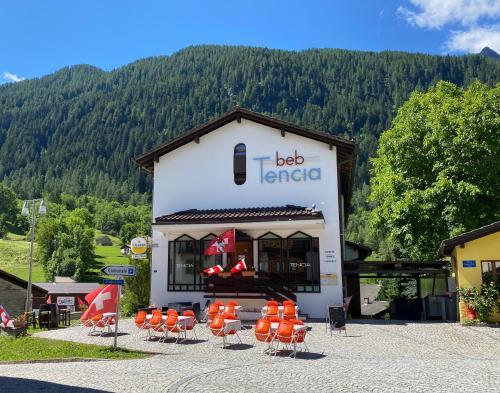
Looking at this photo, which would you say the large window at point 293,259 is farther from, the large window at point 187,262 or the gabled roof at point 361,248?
the gabled roof at point 361,248

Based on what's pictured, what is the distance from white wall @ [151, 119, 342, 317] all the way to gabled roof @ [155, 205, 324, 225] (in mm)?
345

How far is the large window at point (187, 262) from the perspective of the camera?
22.1 metres

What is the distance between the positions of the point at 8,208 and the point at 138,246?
123 m

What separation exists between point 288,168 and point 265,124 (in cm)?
235

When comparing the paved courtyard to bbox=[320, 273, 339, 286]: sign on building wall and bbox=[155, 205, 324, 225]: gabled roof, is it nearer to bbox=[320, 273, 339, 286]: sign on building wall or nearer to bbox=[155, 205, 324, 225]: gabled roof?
bbox=[320, 273, 339, 286]: sign on building wall

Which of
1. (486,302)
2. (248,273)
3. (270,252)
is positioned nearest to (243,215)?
(270,252)

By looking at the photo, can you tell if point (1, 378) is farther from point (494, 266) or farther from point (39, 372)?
point (494, 266)

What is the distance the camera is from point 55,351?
12.9 m

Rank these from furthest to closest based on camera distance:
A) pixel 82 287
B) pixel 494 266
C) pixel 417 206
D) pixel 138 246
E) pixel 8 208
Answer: pixel 8 208 → pixel 82 287 → pixel 417 206 → pixel 138 246 → pixel 494 266

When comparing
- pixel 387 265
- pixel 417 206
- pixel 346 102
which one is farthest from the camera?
pixel 346 102

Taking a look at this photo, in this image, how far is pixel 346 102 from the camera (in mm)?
181500

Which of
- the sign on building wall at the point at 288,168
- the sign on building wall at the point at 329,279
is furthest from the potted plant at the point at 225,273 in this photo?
the sign on building wall at the point at 288,168

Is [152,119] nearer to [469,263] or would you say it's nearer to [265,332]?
[469,263]

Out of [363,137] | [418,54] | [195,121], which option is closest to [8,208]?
[195,121]
